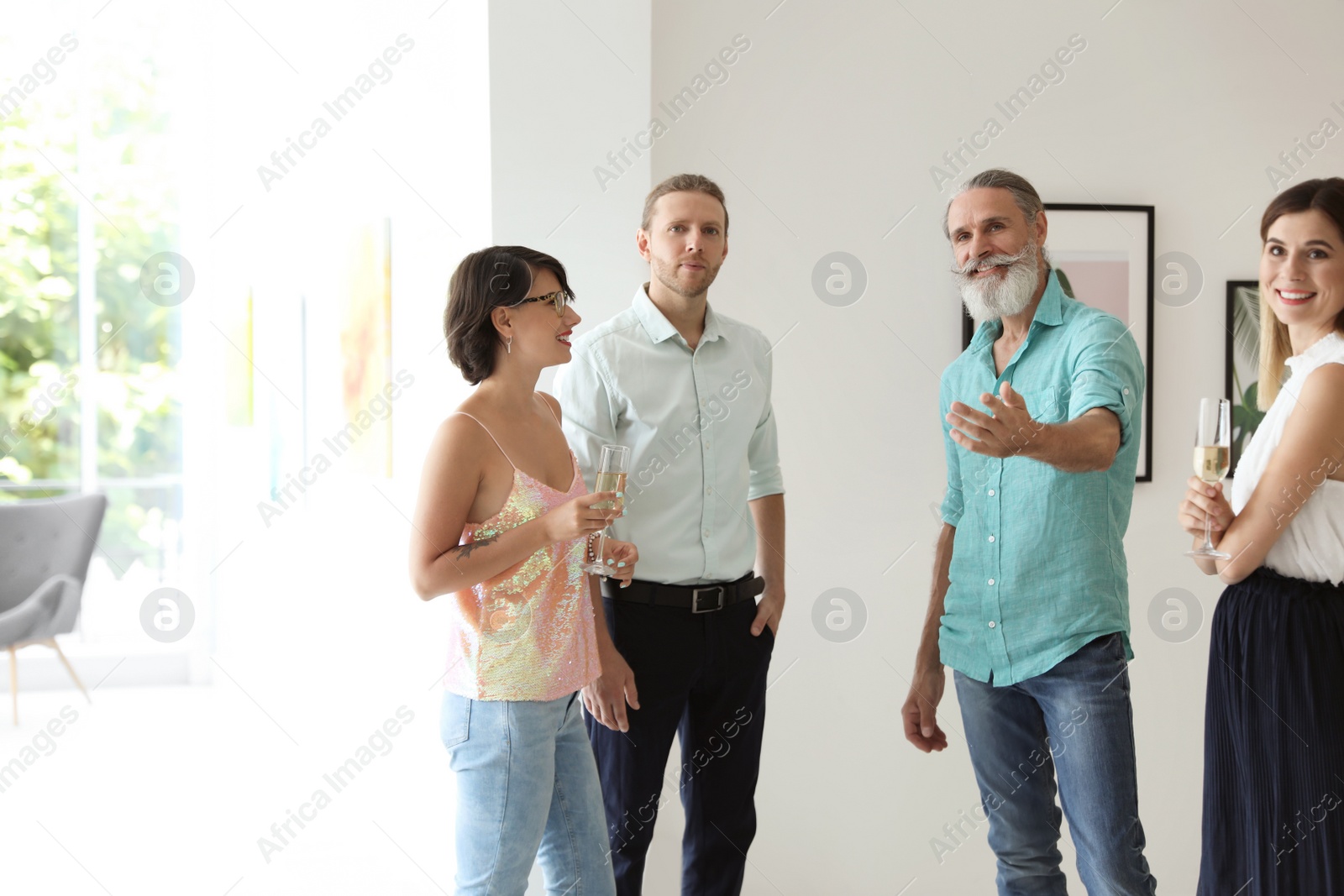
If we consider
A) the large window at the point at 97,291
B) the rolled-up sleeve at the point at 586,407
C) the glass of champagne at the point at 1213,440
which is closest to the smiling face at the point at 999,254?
the glass of champagne at the point at 1213,440

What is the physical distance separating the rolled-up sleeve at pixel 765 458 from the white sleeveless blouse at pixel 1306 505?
1030 millimetres

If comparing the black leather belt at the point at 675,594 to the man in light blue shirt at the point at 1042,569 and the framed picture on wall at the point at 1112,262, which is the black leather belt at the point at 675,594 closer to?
the man in light blue shirt at the point at 1042,569

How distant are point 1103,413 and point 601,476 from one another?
92 cm

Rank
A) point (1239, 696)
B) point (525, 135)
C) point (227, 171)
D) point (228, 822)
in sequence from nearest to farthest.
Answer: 1. point (1239, 696)
2. point (525, 135)
3. point (228, 822)
4. point (227, 171)

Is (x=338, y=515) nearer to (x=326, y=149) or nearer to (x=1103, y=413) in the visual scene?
(x=326, y=149)

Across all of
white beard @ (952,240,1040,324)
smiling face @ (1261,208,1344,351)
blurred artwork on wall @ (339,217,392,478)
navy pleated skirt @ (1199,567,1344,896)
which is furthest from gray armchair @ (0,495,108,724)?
smiling face @ (1261,208,1344,351)

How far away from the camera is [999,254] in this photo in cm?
202

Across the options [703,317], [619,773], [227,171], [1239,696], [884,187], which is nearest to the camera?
[1239,696]

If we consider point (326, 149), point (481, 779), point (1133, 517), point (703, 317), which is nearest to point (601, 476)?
point (481, 779)

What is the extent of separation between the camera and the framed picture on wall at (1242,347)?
341cm

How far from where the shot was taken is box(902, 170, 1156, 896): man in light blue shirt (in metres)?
1.85

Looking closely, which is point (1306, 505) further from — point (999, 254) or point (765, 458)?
point (765, 458)

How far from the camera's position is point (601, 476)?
1771 millimetres

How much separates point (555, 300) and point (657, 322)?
381 mm
